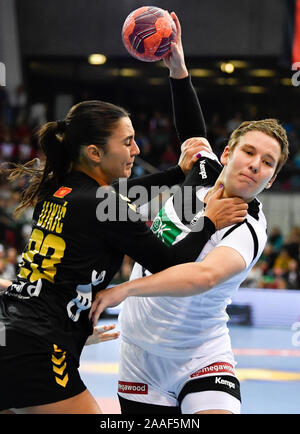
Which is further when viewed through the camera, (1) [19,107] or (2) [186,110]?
(1) [19,107]

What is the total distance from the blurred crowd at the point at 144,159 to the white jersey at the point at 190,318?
6.65m

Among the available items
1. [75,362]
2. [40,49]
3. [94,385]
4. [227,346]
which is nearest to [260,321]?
[94,385]

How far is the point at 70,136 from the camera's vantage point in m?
2.74

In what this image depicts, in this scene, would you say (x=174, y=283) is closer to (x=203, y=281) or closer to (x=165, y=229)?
(x=203, y=281)

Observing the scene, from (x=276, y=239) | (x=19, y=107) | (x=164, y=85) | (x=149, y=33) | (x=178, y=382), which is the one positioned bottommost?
(x=178, y=382)

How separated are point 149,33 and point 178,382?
1.81m

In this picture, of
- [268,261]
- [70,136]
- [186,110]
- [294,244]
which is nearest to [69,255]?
[70,136]

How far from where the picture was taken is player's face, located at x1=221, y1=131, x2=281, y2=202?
2.86 meters

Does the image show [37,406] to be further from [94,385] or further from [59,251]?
[94,385]

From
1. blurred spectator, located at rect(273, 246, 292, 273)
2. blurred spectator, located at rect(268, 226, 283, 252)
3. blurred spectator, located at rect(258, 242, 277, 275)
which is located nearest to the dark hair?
blurred spectator, located at rect(273, 246, 292, 273)

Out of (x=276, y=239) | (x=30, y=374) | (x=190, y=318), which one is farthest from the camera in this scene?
(x=276, y=239)

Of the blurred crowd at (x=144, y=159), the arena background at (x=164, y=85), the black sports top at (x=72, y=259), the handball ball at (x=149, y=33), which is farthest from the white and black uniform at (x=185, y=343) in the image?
the arena background at (x=164, y=85)

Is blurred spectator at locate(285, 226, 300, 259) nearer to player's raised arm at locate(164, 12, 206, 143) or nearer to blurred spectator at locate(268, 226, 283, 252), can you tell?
blurred spectator at locate(268, 226, 283, 252)

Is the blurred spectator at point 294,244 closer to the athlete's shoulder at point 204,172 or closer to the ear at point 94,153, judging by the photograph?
the athlete's shoulder at point 204,172
